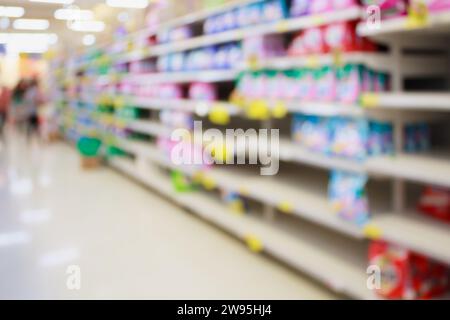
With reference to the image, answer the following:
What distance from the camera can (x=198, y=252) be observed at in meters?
3.41

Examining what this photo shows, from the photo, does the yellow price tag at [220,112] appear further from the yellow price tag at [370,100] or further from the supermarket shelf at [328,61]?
the yellow price tag at [370,100]

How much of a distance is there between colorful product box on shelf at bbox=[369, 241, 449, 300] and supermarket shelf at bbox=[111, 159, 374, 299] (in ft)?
0.50

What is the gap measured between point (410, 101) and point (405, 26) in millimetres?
324

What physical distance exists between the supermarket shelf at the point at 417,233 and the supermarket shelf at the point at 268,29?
104cm

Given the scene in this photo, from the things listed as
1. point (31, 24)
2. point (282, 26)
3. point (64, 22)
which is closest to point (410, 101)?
point (282, 26)

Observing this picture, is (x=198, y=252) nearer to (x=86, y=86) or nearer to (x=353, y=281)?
(x=353, y=281)

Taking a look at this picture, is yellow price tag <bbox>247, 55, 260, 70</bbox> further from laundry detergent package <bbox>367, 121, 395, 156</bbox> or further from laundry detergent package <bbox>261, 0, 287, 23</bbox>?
laundry detergent package <bbox>367, 121, 395, 156</bbox>

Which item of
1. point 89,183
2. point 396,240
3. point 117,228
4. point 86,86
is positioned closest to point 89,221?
point 117,228

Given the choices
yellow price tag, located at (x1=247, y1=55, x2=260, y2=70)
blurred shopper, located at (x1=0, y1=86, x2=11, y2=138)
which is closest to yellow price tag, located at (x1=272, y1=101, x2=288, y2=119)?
yellow price tag, located at (x1=247, y1=55, x2=260, y2=70)

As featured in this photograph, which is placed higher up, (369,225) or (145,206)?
(369,225)

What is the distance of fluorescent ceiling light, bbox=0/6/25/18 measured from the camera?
29.2 ft

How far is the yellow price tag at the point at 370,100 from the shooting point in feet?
7.09

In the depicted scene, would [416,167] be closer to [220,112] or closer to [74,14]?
[220,112]
